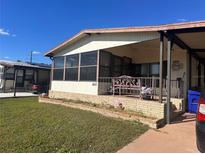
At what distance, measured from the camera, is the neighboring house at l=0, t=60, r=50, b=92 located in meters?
Result: 18.4

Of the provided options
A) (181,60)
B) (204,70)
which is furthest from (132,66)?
(204,70)

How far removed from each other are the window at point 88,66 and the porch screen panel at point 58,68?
86.0 inches

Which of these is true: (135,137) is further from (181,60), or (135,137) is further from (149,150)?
(181,60)

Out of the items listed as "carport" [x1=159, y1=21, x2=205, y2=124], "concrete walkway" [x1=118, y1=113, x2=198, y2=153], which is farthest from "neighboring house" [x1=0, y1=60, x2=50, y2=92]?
"concrete walkway" [x1=118, y1=113, x2=198, y2=153]

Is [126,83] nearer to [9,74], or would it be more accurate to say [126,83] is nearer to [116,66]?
[116,66]

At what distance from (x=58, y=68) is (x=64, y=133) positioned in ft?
26.2

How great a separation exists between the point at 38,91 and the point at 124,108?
493 inches

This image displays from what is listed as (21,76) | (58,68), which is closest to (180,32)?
(58,68)

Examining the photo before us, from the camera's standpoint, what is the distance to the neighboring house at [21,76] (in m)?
18.4

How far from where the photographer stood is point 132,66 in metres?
11.6

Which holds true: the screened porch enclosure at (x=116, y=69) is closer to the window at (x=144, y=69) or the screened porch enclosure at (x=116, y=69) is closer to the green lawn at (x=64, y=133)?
the window at (x=144, y=69)

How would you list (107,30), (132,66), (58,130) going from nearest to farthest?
(58,130), (107,30), (132,66)

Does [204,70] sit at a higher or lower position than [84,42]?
lower

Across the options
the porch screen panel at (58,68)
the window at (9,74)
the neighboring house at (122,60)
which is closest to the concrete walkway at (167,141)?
the neighboring house at (122,60)
